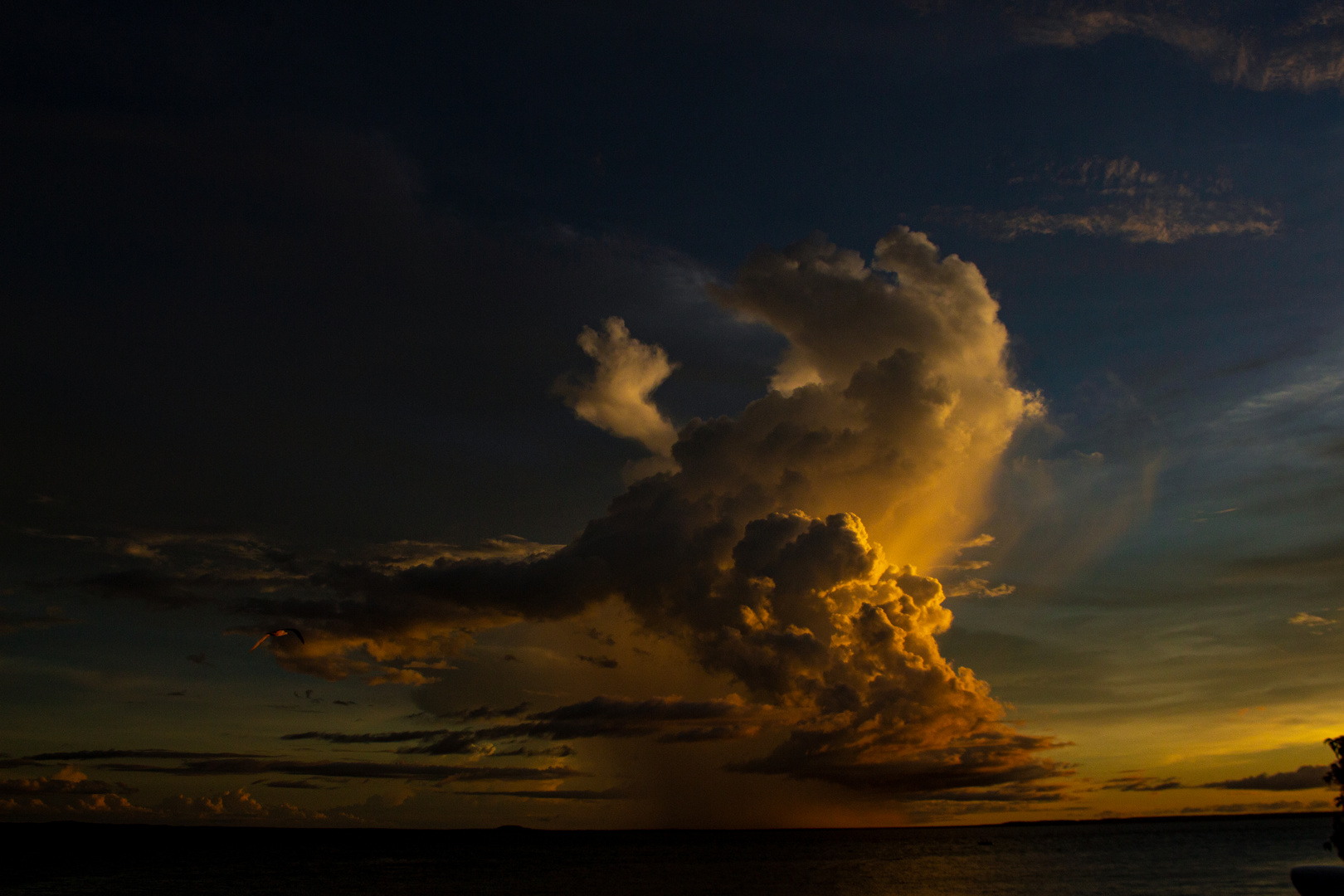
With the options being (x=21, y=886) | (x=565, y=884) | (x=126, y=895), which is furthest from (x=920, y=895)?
(x=21, y=886)

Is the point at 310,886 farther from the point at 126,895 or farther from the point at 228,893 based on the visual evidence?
the point at 126,895

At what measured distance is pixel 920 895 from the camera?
13350 centimetres

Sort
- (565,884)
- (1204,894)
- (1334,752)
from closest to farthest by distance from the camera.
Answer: (1334,752)
(1204,894)
(565,884)

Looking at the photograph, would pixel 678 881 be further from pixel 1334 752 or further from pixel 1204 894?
pixel 1334 752

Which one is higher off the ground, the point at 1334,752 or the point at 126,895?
the point at 1334,752

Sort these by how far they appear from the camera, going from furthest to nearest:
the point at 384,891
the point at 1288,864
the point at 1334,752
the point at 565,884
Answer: the point at 1288,864 → the point at 565,884 → the point at 384,891 → the point at 1334,752

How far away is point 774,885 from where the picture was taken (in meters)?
150

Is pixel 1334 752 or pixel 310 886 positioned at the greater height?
pixel 1334 752

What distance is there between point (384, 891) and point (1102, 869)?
14471 cm

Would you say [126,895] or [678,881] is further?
[678,881]

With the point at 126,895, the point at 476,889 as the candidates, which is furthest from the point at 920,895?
the point at 126,895

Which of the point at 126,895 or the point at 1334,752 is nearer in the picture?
the point at 1334,752

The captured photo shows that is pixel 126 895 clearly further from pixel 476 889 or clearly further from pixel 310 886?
pixel 476 889

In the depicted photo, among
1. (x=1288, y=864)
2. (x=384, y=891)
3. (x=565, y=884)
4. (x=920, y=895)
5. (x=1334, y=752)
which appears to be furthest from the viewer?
(x=1288, y=864)
